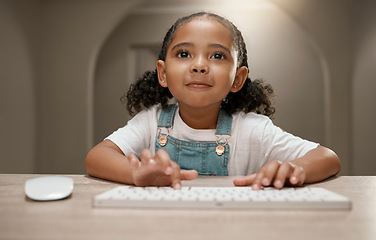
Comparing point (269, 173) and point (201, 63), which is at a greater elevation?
point (201, 63)

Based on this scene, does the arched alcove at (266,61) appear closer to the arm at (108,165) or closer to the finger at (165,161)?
the arm at (108,165)

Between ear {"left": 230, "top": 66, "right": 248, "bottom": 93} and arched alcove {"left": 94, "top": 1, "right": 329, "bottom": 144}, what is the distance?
3.33 metres

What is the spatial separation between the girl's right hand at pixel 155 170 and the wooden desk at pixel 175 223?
149mm

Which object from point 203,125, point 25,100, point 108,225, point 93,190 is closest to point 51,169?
point 25,100

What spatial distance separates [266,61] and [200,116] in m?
3.55

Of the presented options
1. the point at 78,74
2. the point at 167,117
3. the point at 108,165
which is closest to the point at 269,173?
the point at 108,165

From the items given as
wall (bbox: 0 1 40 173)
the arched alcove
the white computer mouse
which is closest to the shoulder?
the white computer mouse

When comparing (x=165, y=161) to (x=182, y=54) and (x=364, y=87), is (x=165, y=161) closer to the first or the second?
(x=182, y=54)

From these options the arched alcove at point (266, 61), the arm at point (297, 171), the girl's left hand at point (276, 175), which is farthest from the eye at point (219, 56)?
the arched alcove at point (266, 61)

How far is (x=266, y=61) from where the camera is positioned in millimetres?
4535

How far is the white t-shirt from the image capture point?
1.12 m

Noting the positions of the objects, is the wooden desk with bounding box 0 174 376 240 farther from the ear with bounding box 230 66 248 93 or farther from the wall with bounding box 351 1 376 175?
the wall with bounding box 351 1 376 175

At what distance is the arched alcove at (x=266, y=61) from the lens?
4.50 meters

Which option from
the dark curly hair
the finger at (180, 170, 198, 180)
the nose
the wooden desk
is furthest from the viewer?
the dark curly hair
